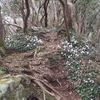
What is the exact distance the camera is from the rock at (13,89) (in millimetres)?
4074


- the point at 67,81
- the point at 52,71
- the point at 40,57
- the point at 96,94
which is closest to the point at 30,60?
the point at 40,57

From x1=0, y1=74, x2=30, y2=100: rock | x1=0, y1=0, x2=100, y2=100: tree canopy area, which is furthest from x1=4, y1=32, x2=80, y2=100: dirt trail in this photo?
x1=0, y1=74, x2=30, y2=100: rock

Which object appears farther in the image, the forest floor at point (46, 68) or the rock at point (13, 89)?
the forest floor at point (46, 68)

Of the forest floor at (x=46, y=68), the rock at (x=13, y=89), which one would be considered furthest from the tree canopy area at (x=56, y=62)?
the rock at (x=13, y=89)

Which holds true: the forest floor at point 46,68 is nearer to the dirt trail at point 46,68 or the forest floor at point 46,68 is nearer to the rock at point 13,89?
the dirt trail at point 46,68

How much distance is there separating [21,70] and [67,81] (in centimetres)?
148

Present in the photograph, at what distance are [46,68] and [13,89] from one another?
→ 2246 millimetres

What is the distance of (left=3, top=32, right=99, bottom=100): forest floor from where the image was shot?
5.52 metres

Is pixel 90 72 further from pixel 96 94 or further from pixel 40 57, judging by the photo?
pixel 40 57

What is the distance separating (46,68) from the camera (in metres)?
6.39

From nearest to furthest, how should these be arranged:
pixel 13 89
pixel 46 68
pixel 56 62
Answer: pixel 13 89
pixel 46 68
pixel 56 62

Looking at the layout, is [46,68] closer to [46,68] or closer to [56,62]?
[46,68]

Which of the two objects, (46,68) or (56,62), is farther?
(56,62)

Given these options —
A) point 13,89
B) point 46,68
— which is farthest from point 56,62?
point 13,89
